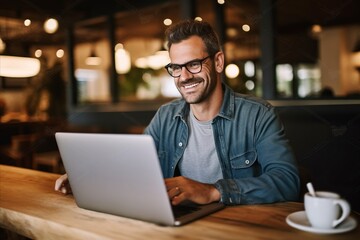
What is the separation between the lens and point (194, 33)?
1.52 meters

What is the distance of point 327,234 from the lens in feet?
2.89

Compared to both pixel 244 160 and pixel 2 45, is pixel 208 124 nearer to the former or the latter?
pixel 244 160

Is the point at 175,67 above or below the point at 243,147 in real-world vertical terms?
above

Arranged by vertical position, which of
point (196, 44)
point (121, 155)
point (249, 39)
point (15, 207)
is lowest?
point (15, 207)

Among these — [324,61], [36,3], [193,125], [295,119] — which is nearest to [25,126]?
[36,3]

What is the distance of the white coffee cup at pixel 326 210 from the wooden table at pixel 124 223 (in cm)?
3

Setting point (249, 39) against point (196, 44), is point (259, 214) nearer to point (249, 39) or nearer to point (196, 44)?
point (196, 44)

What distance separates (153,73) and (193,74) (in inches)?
230

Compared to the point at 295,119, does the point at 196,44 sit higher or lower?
higher

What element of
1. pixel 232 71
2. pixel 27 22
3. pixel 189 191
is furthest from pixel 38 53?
pixel 189 191

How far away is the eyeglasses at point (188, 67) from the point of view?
4.89 feet

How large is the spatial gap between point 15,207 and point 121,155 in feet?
1.59

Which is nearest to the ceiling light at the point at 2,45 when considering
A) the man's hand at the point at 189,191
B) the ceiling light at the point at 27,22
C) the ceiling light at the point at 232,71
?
the ceiling light at the point at 27,22

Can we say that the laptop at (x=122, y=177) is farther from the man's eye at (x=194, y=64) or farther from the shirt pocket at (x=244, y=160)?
the man's eye at (x=194, y=64)
